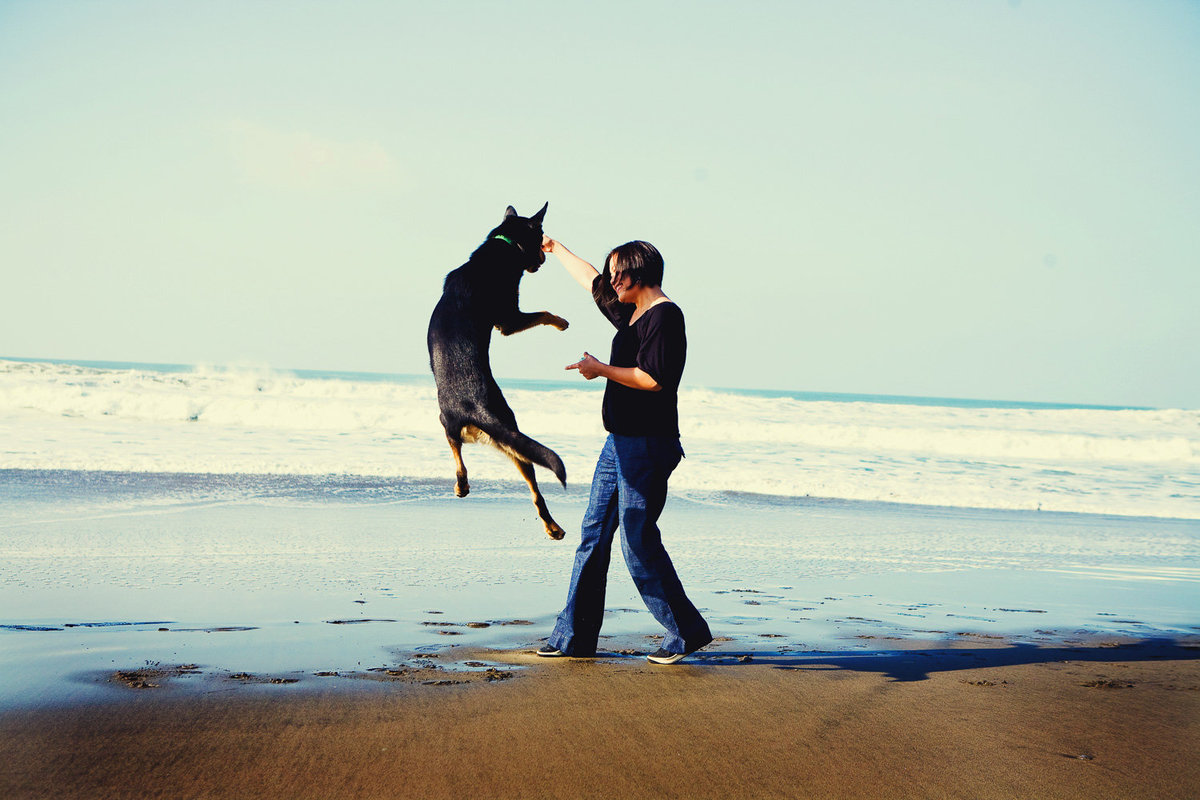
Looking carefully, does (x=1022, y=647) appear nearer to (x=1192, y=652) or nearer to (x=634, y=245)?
(x=1192, y=652)

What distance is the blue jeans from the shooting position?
3873mm

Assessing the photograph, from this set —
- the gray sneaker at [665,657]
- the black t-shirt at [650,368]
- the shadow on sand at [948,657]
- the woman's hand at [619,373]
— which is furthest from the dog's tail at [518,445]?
the shadow on sand at [948,657]

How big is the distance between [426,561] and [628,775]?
3.82m

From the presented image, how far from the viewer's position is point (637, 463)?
3865 mm

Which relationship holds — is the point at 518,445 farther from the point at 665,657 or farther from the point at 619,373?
the point at 665,657

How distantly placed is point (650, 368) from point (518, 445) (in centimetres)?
73

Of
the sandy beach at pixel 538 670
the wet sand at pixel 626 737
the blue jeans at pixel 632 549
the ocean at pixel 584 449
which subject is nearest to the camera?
the wet sand at pixel 626 737

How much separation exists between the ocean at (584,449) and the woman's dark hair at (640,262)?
270cm

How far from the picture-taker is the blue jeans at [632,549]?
12.7ft

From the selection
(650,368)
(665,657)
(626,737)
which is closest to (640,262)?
(650,368)

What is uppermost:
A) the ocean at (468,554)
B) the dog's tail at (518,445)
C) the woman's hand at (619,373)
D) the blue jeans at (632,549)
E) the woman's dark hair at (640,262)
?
the woman's dark hair at (640,262)

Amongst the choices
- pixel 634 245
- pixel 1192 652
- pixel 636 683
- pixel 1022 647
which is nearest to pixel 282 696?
pixel 636 683

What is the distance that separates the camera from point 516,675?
3707 millimetres

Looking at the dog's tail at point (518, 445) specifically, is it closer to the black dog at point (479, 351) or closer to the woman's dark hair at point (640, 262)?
the black dog at point (479, 351)
